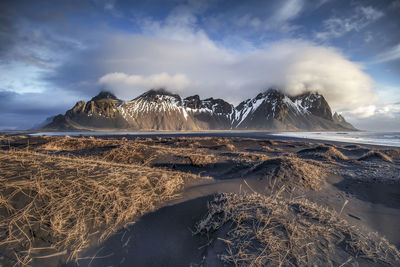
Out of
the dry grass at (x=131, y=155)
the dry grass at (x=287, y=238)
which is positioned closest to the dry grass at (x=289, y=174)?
the dry grass at (x=287, y=238)

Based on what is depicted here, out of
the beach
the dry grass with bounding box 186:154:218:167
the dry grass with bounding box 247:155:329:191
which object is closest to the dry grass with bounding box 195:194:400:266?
the beach

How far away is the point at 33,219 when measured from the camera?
3.04 meters

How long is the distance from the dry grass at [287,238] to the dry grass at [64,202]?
156cm

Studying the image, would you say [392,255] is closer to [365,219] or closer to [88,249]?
[365,219]

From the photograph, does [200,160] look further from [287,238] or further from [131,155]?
[287,238]

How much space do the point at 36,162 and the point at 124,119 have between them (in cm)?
19748

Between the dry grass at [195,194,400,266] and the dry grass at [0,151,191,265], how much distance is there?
5.11ft

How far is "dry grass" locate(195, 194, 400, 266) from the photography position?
94.2 inches

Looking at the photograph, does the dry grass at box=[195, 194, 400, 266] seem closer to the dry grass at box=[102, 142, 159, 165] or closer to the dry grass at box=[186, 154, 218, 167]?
the dry grass at box=[186, 154, 218, 167]

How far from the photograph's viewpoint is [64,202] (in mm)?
3311

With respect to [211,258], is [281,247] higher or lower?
higher

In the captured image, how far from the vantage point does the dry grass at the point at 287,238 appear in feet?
7.85

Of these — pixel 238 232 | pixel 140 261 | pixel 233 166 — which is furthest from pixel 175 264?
pixel 233 166

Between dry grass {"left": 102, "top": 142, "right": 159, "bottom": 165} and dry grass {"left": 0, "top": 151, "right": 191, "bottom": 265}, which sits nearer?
dry grass {"left": 0, "top": 151, "right": 191, "bottom": 265}
